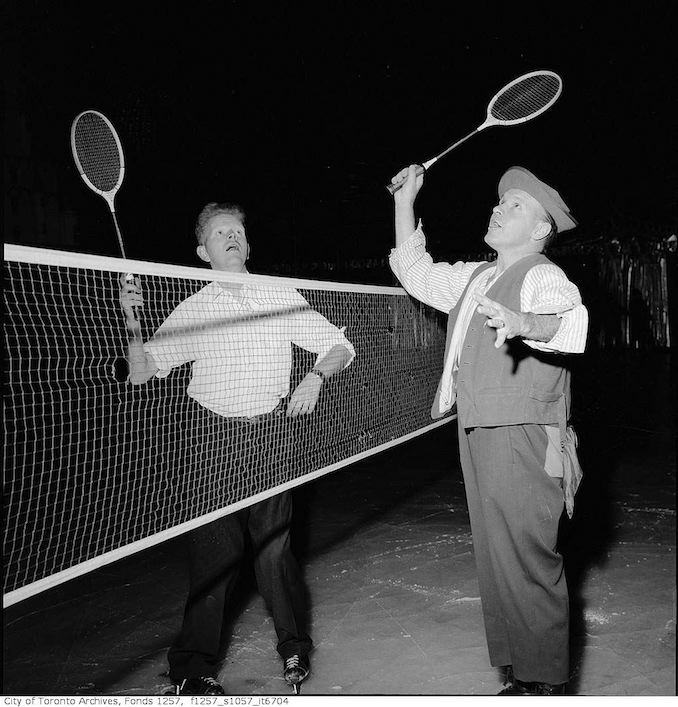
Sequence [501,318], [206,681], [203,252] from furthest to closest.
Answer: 1. [203,252]
2. [206,681]
3. [501,318]

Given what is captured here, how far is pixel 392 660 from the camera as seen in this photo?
2.79m

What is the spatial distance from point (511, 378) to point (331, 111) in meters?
6.68

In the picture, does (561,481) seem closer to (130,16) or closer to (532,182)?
(532,182)

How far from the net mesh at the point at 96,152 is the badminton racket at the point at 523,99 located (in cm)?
183

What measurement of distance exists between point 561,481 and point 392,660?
1.22 meters

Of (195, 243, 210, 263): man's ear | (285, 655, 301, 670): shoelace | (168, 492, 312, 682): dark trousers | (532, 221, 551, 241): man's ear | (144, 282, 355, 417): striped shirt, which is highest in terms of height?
(195, 243, 210, 263): man's ear

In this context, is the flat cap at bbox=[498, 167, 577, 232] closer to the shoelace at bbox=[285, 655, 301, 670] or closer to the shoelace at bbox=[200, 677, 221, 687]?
the shoelace at bbox=[285, 655, 301, 670]

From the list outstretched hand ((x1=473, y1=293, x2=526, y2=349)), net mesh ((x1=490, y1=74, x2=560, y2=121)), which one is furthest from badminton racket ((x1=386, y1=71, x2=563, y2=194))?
outstretched hand ((x1=473, y1=293, x2=526, y2=349))

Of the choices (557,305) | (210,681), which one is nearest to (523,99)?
(557,305)

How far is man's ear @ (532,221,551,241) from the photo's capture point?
90.7 inches

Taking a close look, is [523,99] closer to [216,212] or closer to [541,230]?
[541,230]

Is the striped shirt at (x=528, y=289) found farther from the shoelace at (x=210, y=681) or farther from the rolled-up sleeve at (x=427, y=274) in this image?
the shoelace at (x=210, y=681)

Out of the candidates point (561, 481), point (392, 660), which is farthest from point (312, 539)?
point (561, 481)

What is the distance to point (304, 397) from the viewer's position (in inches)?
106
